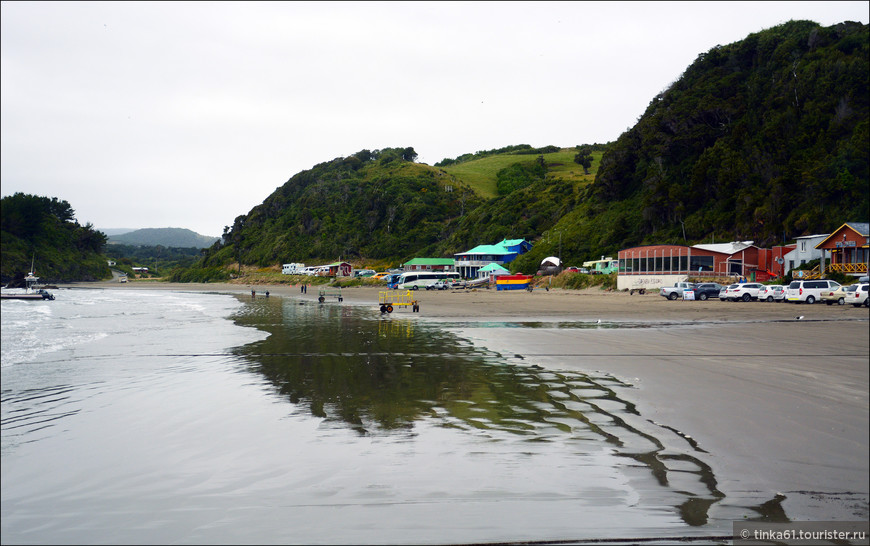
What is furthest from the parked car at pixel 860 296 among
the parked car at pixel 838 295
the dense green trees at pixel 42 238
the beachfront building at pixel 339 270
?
the beachfront building at pixel 339 270

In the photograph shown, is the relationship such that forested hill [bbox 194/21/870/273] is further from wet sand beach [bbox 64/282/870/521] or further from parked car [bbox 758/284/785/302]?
wet sand beach [bbox 64/282/870/521]

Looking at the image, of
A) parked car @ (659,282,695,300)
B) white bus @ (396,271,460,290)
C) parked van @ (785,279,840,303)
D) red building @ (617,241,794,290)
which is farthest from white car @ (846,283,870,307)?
white bus @ (396,271,460,290)

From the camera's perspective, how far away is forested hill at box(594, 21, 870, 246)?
7519 centimetres

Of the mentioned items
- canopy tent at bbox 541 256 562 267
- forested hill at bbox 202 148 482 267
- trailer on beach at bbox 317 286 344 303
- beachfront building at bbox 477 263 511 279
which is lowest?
trailer on beach at bbox 317 286 344 303

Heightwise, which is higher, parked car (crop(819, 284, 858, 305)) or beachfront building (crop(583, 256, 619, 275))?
beachfront building (crop(583, 256, 619, 275))

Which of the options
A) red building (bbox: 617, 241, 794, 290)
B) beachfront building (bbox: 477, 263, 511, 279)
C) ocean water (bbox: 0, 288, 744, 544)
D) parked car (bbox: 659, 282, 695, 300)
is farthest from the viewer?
beachfront building (bbox: 477, 263, 511, 279)

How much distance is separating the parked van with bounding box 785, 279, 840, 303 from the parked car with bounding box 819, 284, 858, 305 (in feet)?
1.21

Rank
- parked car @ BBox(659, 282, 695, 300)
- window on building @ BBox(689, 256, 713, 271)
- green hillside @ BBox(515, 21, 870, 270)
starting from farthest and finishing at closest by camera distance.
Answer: green hillside @ BBox(515, 21, 870, 270) < window on building @ BBox(689, 256, 713, 271) < parked car @ BBox(659, 282, 695, 300)

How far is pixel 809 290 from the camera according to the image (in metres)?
42.1

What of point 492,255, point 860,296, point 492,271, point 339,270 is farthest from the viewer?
point 339,270

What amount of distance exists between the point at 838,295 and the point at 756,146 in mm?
56588

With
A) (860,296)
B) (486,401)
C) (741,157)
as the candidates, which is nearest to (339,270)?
(741,157)

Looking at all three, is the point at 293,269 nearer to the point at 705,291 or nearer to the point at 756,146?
the point at 756,146

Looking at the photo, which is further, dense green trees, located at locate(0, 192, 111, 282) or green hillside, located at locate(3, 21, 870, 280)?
green hillside, located at locate(3, 21, 870, 280)
